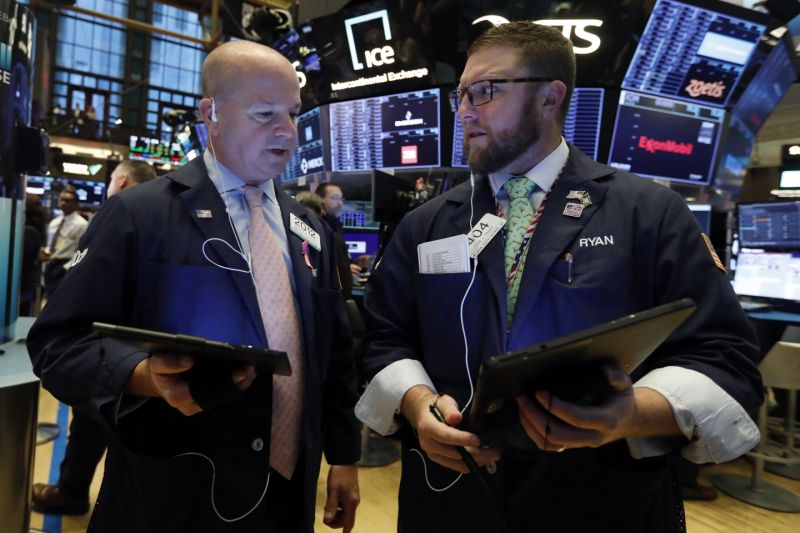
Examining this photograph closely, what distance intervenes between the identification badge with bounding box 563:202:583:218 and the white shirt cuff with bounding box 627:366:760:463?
41cm

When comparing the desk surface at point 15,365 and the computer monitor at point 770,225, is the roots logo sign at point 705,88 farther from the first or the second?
the desk surface at point 15,365

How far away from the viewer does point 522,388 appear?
2.99 ft

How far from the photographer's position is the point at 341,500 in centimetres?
166

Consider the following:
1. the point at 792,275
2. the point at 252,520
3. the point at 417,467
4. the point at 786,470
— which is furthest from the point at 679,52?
the point at 252,520

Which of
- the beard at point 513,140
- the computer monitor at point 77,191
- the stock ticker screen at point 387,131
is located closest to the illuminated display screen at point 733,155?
A: the stock ticker screen at point 387,131

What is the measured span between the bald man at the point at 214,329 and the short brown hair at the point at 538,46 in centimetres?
61

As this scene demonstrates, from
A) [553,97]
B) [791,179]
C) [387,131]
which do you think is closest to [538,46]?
[553,97]

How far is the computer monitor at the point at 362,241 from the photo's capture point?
5.90 meters

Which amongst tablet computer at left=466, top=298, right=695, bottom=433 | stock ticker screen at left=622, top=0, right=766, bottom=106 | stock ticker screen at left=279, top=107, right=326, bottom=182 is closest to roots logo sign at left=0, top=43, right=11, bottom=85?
tablet computer at left=466, top=298, right=695, bottom=433

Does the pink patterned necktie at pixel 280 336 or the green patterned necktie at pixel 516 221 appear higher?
the green patterned necktie at pixel 516 221

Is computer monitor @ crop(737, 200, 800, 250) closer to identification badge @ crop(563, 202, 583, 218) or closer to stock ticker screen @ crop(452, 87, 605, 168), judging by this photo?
stock ticker screen @ crop(452, 87, 605, 168)

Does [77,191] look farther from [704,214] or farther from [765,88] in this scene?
[765,88]

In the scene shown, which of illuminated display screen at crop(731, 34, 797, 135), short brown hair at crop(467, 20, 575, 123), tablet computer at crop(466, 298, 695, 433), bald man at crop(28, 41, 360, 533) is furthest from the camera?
illuminated display screen at crop(731, 34, 797, 135)

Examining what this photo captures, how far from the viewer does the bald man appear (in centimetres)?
125
